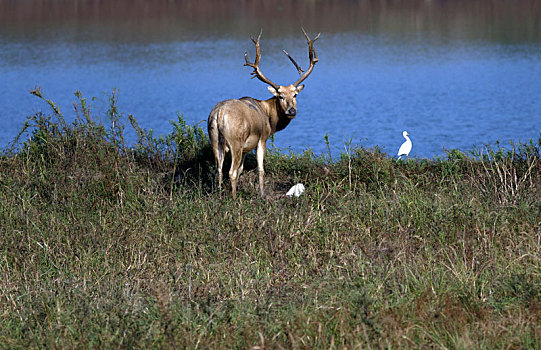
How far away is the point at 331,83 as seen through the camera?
86.1 feet

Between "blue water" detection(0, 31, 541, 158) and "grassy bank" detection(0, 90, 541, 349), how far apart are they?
294 centimetres

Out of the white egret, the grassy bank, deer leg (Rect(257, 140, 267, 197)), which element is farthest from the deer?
the grassy bank

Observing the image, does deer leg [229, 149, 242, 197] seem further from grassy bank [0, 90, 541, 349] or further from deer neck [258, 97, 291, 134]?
deer neck [258, 97, 291, 134]

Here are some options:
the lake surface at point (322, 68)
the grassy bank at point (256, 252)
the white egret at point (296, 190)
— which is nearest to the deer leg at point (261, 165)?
the grassy bank at point (256, 252)

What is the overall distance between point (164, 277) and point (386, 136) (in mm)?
10986

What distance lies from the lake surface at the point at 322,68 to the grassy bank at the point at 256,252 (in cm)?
166

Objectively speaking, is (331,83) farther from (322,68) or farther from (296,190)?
(296,190)

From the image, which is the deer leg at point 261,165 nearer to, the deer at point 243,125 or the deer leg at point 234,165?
the deer at point 243,125

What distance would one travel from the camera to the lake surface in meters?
18.8

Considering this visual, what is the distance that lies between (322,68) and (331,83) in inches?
157

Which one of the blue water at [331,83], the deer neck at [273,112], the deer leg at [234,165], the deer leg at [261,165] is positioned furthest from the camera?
the blue water at [331,83]

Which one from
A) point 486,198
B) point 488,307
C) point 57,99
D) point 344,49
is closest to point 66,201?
point 486,198

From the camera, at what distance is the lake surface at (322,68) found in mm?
18766

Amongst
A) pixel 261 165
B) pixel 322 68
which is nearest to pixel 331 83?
pixel 322 68
